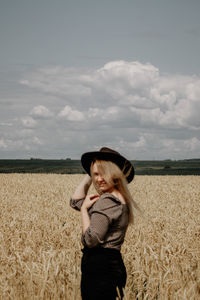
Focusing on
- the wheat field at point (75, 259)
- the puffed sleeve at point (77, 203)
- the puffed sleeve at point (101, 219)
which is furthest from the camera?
the wheat field at point (75, 259)

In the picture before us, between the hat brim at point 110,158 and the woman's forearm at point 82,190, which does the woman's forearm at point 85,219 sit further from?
the hat brim at point 110,158

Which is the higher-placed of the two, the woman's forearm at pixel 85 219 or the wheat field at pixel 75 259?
the woman's forearm at pixel 85 219

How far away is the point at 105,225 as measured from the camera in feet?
9.89

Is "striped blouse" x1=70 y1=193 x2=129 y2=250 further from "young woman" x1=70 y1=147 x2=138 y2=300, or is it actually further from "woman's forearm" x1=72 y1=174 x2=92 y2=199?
"woman's forearm" x1=72 y1=174 x2=92 y2=199

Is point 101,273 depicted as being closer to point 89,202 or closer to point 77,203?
point 89,202

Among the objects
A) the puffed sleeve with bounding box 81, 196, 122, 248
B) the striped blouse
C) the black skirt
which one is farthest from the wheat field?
the puffed sleeve with bounding box 81, 196, 122, 248

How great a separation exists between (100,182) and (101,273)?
76 cm

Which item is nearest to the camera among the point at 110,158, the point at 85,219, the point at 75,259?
the point at 85,219

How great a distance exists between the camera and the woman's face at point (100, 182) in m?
3.25

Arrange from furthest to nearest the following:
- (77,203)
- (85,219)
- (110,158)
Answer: (77,203) → (110,158) → (85,219)

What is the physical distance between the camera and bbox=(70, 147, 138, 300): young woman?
10.0 feet

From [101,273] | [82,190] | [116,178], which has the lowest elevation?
[101,273]

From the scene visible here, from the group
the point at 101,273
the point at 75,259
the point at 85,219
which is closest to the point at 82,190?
the point at 85,219

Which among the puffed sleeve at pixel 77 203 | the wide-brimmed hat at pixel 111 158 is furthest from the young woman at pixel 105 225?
the puffed sleeve at pixel 77 203
